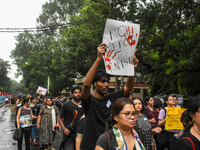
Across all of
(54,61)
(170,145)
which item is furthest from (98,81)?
(54,61)

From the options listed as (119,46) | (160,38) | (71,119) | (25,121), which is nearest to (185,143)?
(119,46)

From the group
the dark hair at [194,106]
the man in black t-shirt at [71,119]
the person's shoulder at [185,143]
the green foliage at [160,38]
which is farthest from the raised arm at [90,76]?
the green foliage at [160,38]

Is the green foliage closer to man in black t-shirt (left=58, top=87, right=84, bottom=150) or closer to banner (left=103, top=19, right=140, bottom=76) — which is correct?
man in black t-shirt (left=58, top=87, right=84, bottom=150)

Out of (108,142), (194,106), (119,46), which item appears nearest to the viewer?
(108,142)

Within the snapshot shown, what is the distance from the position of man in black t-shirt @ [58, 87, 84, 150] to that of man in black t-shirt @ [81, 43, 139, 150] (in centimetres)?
199

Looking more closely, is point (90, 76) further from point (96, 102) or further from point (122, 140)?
point (122, 140)

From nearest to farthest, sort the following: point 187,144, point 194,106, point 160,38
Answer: point 187,144
point 194,106
point 160,38

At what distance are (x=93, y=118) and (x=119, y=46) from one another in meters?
1.01

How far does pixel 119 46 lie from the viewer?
3.31 meters

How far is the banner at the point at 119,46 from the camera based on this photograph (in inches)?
126

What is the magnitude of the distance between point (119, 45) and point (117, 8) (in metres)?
11.5

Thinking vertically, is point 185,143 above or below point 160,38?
below

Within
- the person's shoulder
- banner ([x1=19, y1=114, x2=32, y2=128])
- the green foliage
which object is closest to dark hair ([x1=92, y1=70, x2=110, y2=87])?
the person's shoulder

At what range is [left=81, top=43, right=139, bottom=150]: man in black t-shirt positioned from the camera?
2.95 m
